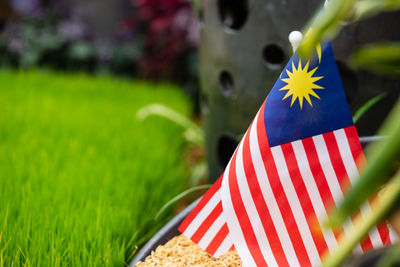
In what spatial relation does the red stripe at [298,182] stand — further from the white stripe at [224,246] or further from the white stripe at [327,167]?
the white stripe at [224,246]

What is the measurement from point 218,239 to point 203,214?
63 mm

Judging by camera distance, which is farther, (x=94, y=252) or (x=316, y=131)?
(x=94, y=252)

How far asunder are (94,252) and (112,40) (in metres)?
3.78

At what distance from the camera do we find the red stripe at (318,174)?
775 mm

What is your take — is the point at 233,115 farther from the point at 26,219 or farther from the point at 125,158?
the point at 26,219

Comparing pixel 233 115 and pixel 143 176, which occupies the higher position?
pixel 233 115

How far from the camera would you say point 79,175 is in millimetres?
1370

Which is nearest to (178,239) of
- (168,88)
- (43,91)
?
(43,91)

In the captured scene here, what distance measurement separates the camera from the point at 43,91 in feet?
9.11

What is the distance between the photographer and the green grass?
3.13 ft

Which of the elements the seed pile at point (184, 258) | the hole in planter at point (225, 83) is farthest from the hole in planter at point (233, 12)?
the seed pile at point (184, 258)

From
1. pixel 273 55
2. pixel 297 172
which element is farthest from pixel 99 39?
pixel 297 172

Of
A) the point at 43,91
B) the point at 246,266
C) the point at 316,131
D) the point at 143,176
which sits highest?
the point at 43,91

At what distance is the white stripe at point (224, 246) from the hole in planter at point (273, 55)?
0.55m
